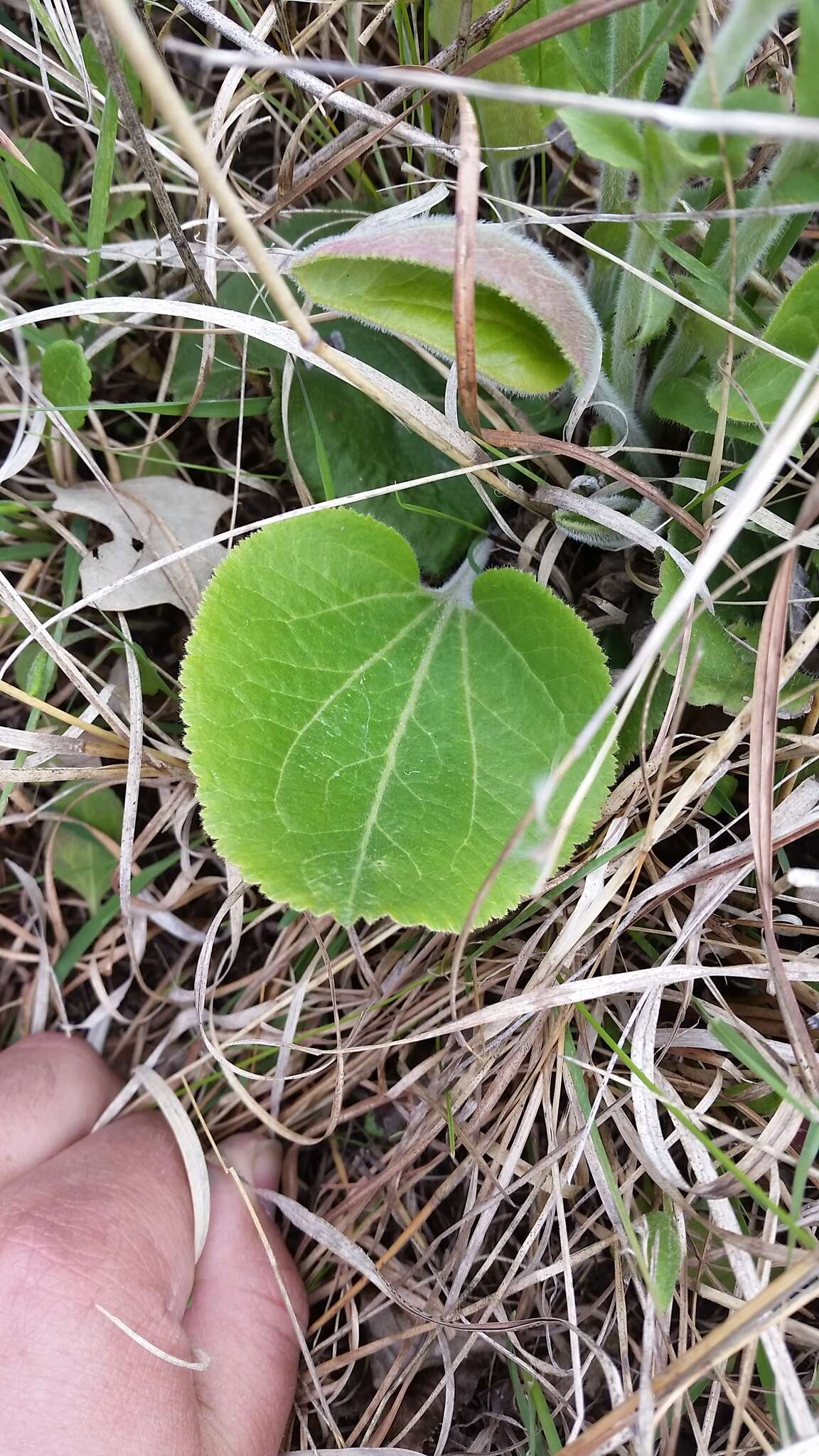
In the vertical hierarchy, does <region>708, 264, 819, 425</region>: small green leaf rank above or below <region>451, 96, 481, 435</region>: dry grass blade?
below

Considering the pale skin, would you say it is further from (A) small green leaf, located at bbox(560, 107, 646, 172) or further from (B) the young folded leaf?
(A) small green leaf, located at bbox(560, 107, 646, 172)

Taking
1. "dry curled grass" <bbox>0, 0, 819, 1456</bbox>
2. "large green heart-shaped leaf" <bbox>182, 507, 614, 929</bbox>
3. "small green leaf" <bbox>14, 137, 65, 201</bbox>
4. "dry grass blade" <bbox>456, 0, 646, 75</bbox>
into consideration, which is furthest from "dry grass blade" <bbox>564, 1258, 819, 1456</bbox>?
"small green leaf" <bbox>14, 137, 65, 201</bbox>

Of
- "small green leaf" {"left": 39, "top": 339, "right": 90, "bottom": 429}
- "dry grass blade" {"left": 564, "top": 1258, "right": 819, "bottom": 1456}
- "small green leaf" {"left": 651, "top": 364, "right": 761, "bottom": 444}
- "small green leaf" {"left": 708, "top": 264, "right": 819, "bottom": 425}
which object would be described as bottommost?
"dry grass blade" {"left": 564, "top": 1258, "right": 819, "bottom": 1456}

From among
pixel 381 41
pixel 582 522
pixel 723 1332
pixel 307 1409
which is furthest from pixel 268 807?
pixel 381 41

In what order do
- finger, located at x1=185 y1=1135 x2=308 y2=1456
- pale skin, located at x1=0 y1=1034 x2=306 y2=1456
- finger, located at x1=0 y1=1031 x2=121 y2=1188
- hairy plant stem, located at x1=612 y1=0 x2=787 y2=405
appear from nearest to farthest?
hairy plant stem, located at x1=612 y1=0 x2=787 y2=405 < pale skin, located at x1=0 y1=1034 x2=306 y2=1456 < finger, located at x1=185 y1=1135 x2=308 y2=1456 < finger, located at x1=0 y1=1031 x2=121 y2=1188

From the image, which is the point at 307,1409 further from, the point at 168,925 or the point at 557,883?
the point at 557,883
